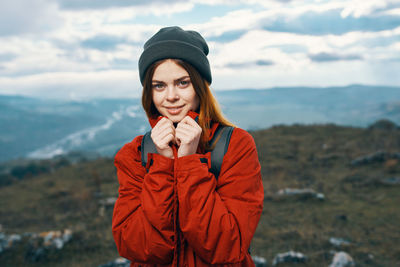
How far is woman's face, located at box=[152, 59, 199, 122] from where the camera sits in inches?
80.6

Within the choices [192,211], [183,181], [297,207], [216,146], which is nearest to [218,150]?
[216,146]

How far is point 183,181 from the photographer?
178cm

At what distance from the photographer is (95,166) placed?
2145 centimetres

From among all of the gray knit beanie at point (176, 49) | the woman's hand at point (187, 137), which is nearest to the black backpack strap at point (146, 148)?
the woman's hand at point (187, 137)

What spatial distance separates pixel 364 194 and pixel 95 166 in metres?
17.2

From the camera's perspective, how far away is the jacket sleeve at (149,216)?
1777 millimetres

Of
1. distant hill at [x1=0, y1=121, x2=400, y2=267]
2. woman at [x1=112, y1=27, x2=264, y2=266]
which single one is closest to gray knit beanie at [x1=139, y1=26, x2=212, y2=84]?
woman at [x1=112, y1=27, x2=264, y2=266]

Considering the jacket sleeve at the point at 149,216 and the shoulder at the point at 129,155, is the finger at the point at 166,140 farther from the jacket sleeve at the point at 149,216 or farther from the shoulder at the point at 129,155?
the shoulder at the point at 129,155

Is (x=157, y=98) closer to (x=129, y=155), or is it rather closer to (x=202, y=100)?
(x=202, y=100)

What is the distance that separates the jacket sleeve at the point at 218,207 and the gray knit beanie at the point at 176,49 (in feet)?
2.13

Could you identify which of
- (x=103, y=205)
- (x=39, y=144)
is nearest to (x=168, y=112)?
(x=103, y=205)

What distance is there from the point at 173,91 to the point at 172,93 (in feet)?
0.06

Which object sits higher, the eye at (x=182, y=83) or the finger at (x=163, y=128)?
the eye at (x=182, y=83)

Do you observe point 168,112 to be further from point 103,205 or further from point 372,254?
point 103,205
